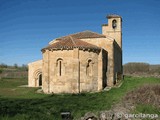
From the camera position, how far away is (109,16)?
32.1 metres

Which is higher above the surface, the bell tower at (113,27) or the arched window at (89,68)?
the bell tower at (113,27)

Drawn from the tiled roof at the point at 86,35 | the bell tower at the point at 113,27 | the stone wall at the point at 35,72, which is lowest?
the stone wall at the point at 35,72

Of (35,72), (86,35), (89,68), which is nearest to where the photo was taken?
(89,68)

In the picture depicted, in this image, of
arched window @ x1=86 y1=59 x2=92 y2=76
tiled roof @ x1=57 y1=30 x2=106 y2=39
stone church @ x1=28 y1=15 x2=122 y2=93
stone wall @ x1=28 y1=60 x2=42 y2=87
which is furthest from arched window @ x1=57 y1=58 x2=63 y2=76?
stone wall @ x1=28 y1=60 x2=42 y2=87

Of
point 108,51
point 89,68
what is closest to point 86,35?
point 108,51

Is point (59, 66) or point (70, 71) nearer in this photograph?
point (70, 71)

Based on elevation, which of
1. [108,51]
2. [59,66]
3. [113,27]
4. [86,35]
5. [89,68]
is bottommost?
[89,68]

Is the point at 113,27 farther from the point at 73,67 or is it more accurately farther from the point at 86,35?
the point at 73,67

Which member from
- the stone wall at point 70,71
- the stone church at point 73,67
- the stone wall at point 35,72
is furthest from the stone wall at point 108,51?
the stone wall at point 35,72

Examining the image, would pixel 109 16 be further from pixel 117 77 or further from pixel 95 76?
pixel 95 76

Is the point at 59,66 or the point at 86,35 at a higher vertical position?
the point at 86,35

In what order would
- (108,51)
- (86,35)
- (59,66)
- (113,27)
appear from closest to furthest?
(59,66) < (108,51) < (86,35) < (113,27)

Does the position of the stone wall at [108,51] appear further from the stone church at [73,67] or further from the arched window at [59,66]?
the arched window at [59,66]

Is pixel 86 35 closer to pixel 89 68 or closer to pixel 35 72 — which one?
pixel 89 68
